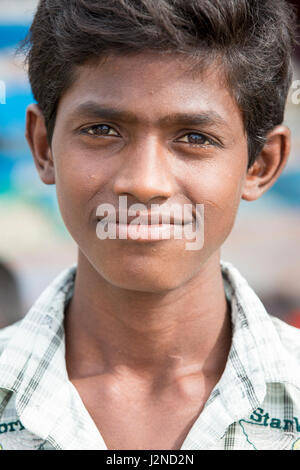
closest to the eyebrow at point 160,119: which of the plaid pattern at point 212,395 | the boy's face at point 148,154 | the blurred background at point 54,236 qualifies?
the boy's face at point 148,154

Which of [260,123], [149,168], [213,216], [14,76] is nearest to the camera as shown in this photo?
[149,168]

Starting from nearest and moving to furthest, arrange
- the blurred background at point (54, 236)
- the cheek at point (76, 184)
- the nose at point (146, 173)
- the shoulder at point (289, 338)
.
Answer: the nose at point (146, 173), the cheek at point (76, 184), the shoulder at point (289, 338), the blurred background at point (54, 236)

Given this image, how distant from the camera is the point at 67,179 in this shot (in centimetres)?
188

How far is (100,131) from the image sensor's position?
6.07 ft

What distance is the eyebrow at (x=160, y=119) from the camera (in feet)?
5.80

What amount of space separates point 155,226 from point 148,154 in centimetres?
19

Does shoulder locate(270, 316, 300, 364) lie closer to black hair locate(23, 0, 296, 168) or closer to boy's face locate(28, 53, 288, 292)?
boy's face locate(28, 53, 288, 292)

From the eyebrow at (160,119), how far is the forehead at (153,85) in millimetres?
10

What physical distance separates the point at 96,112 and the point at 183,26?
1.02ft

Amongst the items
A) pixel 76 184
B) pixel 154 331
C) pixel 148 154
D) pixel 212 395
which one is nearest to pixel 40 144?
pixel 76 184

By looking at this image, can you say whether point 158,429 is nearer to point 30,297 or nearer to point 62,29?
point 62,29

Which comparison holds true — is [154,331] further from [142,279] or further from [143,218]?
[143,218]

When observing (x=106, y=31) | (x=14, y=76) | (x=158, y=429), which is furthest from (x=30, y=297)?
(x=106, y=31)

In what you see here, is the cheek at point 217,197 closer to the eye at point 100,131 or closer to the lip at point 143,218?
the lip at point 143,218
